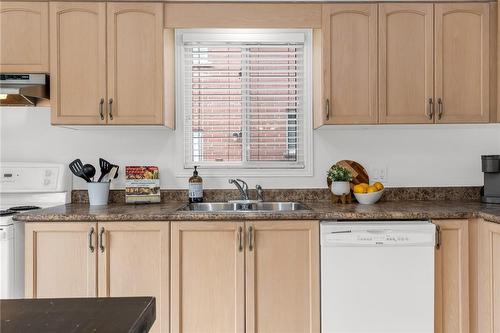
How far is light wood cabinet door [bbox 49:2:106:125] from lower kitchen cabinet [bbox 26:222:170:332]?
74cm

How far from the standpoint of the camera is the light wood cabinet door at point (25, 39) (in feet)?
7.15

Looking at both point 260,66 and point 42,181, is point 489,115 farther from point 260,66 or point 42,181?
point 42,181

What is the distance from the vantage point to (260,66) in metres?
2.60

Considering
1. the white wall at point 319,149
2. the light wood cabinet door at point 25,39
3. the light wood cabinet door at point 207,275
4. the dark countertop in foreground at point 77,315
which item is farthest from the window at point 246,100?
the dark countertop in foreground at point 77,315

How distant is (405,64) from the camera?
2203mm

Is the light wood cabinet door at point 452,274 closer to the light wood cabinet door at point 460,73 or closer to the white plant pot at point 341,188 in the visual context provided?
the white plant pot at point 341,188

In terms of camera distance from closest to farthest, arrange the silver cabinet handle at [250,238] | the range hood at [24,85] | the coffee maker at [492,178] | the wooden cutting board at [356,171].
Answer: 1. the silver cabinet handle at [250,238]
2. the range hood at [24,85]
3. the coffee maker at [492,178]
4. the wooden cutting board at [356,171]

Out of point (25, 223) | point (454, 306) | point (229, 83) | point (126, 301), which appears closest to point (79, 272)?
point (25, 223)

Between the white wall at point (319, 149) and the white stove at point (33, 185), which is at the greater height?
the white wall at point (319, 149)

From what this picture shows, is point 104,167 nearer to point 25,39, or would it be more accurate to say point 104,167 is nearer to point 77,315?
point 25,39

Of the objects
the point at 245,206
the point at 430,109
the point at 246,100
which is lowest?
the point at 245,206

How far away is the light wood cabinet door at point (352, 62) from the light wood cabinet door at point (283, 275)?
798 millimetres

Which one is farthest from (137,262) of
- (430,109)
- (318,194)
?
(430,109)

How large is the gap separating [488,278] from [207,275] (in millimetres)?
1493
